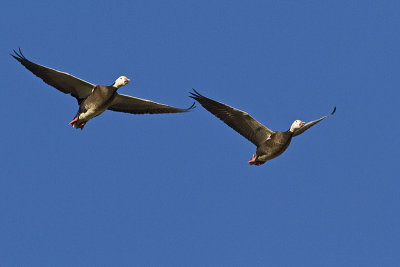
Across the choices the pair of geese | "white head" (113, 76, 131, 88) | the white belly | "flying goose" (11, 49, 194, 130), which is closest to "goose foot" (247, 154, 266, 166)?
the pair of geese

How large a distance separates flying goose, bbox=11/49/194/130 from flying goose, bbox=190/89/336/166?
Answer: 117 centimetres

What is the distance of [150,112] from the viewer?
73.3 feet

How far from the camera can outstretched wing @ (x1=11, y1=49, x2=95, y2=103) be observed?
2091 cm

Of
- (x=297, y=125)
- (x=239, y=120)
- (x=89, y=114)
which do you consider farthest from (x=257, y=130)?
(x=89, y=114)

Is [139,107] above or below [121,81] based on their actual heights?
above

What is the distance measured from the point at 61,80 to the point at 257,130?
18.7ft

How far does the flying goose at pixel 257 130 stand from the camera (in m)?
20.2

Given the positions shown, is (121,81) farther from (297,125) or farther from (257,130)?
(297,125)

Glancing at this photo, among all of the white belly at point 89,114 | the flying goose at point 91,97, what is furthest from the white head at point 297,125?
the white belly at point 89,114

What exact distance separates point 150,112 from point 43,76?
10.8ft

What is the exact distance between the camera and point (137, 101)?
21.8 metres

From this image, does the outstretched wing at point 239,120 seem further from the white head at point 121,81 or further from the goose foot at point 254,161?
the white head at point 121,81

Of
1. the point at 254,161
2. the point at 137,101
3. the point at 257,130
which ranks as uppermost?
the point at 137,101

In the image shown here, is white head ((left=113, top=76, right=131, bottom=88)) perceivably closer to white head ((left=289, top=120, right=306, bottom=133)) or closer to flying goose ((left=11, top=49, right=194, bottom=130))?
flying goose ((left=11, top=49, right=194, bottom=130))
